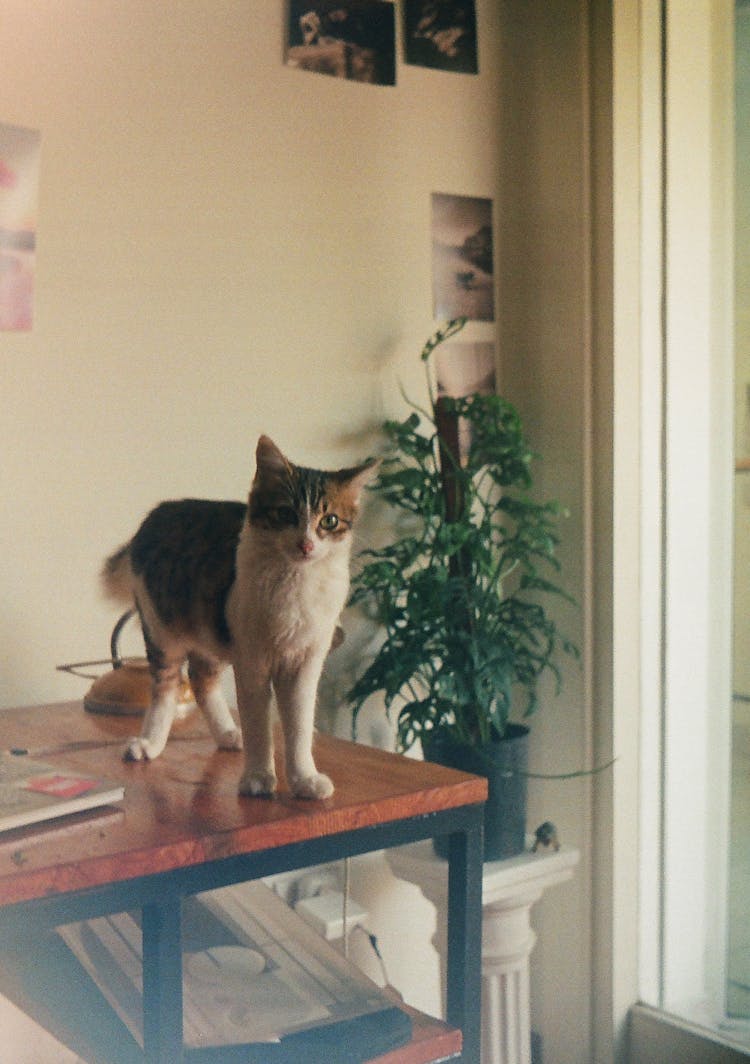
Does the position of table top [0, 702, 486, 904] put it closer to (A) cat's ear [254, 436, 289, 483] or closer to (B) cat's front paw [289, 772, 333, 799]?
(B) cat's front paw [289, 772, 333, 799]

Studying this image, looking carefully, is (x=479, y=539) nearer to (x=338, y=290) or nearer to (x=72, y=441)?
(x=338, y=290)

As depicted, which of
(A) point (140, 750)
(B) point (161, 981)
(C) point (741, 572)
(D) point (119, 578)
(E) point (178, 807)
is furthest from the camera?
(C) point (741, 572)

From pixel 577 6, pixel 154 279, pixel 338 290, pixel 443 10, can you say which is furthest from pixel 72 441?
pixel 577 6

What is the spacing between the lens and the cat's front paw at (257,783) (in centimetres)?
102

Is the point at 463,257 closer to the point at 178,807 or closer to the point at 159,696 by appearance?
the point at 159,696

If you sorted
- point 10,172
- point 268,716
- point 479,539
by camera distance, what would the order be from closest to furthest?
point 268,716
point 10,172
point 479,539

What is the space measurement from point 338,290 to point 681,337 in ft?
2.02

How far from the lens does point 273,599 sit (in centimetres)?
102

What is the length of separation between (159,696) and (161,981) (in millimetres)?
351

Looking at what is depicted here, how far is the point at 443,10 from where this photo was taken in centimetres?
188

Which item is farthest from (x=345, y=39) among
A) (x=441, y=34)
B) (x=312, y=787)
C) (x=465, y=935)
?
(x=465, y=935)

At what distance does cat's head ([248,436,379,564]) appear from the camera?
40.0 inches

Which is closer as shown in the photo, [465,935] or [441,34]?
[465,935]

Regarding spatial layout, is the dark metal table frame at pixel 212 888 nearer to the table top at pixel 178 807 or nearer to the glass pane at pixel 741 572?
the table top at pixel 178 807
